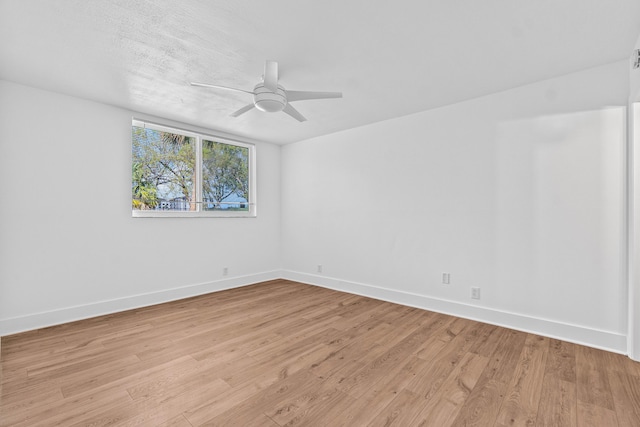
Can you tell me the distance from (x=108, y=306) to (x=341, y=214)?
324 centimetres

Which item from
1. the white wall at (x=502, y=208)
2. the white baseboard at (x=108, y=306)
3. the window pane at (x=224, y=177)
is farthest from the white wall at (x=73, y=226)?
the white wall at (x=502, y=208)

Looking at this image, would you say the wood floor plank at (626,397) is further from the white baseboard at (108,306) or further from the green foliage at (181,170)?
the green foliage at (181,170)

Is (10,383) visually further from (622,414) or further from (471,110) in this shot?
(471,110)

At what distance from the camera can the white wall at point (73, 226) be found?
2.84 metres

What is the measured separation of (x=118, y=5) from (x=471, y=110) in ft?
10.9

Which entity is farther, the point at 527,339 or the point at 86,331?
the point at 86,331

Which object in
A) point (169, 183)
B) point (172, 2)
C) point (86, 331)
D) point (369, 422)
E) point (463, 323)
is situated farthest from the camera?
point (169, 183)

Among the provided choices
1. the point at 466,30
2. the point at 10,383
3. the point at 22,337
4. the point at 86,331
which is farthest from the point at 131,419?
the point at 466,30

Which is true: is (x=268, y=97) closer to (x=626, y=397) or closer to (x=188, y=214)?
(x=188, y=214)

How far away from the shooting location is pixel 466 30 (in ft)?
6.77

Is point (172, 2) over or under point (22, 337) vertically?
over

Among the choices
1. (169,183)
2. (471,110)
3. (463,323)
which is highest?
(471,110)

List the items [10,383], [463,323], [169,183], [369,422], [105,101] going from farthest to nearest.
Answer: [169,183] → [105,101] → [463,323] → [10,383] → [369,422]

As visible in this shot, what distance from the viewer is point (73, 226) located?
3.17m
